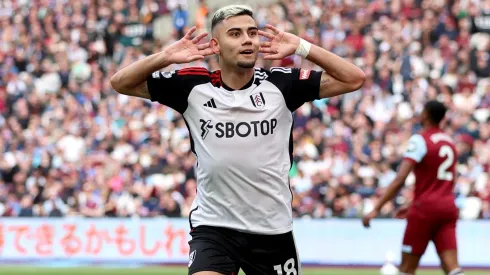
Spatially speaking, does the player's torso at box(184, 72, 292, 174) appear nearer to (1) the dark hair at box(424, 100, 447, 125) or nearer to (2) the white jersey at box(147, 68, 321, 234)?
(2) the white jersey at box(147, 68, 321, 234)

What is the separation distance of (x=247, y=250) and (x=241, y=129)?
860mm

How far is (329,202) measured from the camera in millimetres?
20188

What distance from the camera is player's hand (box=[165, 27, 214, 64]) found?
7945 millimetres

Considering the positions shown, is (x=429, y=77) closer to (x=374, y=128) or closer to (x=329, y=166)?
(x=374, y=128)

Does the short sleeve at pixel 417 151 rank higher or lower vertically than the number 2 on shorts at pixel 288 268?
higher

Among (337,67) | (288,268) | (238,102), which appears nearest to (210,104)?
(238,102)

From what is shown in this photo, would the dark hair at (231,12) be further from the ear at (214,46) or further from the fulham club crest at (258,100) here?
the fulham club crest at (258,100)

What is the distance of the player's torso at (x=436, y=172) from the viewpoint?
1175 centimetres

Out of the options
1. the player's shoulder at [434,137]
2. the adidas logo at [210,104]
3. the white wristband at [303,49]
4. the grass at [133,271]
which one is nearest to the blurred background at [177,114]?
the grass at [133,271]

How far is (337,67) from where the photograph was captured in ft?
26.5

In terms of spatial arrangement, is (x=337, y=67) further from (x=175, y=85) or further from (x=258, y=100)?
(x=175, y=85)

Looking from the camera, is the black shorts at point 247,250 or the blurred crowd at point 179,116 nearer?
the black shorts at point 247,250

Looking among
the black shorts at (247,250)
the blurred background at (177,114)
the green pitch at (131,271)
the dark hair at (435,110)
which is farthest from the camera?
the blurred background at (177,114)

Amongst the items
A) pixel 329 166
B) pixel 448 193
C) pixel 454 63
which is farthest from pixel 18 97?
pixel 448 193
